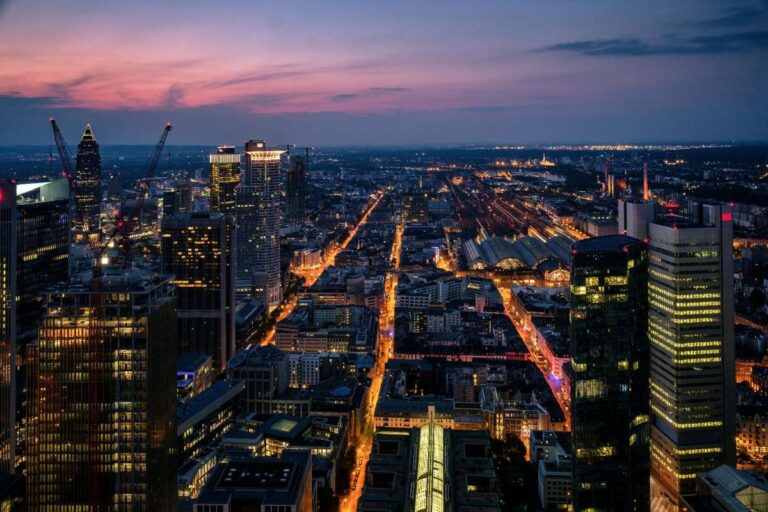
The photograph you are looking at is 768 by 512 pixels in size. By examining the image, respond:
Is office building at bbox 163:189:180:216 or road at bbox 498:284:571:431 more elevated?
office building at bbox 163:189:180:216

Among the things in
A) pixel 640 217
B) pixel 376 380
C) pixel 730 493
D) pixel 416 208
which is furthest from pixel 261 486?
pixel 416 208

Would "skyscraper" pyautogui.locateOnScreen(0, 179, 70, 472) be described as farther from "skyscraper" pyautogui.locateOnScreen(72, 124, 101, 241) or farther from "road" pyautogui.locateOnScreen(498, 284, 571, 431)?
"skyscraper" pyautogui.locateOnScreen(72, 124, 101, 241)

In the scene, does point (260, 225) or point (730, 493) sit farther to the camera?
point (260, 225)

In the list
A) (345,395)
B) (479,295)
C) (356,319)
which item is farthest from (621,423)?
(479,295)

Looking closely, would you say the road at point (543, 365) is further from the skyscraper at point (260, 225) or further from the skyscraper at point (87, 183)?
the skyscraper at point (87, 183)

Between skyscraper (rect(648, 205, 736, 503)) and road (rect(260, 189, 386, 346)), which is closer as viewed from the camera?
skyscraper (rect(648, 205, 736, 503))

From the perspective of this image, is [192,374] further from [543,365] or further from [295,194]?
[295,194]

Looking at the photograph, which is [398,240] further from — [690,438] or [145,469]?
[145,469]

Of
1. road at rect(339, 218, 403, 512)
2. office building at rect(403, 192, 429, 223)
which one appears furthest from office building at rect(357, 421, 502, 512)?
office building at rect(403, 192, 429, 223)
